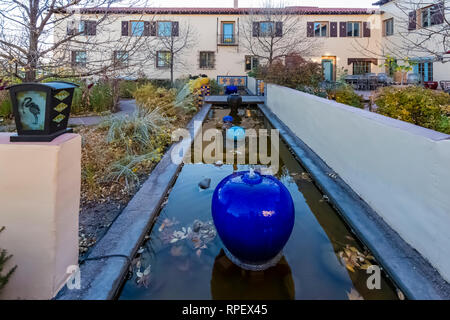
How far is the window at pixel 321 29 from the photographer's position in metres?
27.1

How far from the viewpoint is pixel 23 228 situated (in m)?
2.27

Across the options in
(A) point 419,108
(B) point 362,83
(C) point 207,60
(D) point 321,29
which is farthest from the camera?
(C) point 207,60

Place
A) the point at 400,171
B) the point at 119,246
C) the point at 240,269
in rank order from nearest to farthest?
the point at 240,269 < the point at 119,246 < the point at 400,171

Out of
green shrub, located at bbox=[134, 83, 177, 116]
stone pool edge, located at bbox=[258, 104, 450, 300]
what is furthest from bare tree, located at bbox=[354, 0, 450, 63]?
green shrub, located at bbox=[134, 83, 177, 116]

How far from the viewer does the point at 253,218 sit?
8.73ft

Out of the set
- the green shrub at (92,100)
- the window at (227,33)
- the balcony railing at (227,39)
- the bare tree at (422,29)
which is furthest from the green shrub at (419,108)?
the window at (227,33)

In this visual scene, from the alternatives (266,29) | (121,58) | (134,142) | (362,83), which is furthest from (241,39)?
(121,58)

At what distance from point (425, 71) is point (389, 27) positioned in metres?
6.09

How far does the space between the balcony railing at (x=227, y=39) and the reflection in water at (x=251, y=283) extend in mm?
26713

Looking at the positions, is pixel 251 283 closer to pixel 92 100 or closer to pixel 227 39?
pixel 92 100

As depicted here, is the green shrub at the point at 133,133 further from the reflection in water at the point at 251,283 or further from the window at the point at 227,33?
the window at the point at 227,33

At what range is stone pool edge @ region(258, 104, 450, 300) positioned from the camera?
2482 mm

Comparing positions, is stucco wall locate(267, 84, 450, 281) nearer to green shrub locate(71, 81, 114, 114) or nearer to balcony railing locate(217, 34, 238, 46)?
green shrub locate(71, 81, 114, 114)
